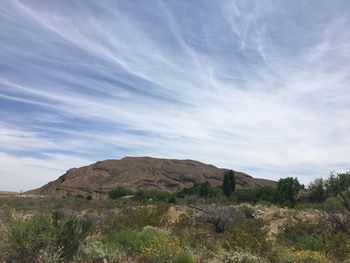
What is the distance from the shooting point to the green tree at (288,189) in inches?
2095

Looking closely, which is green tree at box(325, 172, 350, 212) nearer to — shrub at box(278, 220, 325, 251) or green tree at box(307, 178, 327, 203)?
green tree at box(307, 178, 327, 203)

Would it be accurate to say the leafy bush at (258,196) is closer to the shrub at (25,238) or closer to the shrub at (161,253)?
the shrub at (161,253)

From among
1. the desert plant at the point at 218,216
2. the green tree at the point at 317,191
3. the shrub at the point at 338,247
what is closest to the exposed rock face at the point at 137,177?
the green tree at the point at 317,191

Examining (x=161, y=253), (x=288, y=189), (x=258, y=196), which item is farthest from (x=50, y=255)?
(x=258, y=196)

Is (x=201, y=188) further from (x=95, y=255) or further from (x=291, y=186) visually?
(x=95, y=255)

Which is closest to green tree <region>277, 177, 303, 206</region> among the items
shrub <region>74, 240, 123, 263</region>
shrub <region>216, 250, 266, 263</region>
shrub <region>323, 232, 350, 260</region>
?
shrub <region>323, 232, 350, 260</region>

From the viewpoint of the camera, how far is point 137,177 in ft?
347

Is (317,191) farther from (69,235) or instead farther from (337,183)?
(69,235)

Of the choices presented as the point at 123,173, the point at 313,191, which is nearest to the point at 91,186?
the point at 123,173

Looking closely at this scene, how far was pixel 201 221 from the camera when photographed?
23656 mm

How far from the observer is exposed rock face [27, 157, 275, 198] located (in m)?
102

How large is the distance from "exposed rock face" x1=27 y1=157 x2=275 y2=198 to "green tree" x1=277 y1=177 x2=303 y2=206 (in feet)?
158

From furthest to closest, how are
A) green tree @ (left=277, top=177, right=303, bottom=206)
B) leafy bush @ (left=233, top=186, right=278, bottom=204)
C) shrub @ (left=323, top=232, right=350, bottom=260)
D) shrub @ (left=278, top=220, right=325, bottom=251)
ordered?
leafy bush @ (left=233, top=186, right=278, bottom=204) < green tree @ (left=277, top=177, right=303, bottom=206) < shrub @ (left=278, top=220, right=325, bottom=251) < shrub @ (left=323, top=232, right=350, bottom=260)

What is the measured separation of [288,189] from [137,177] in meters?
55.7
